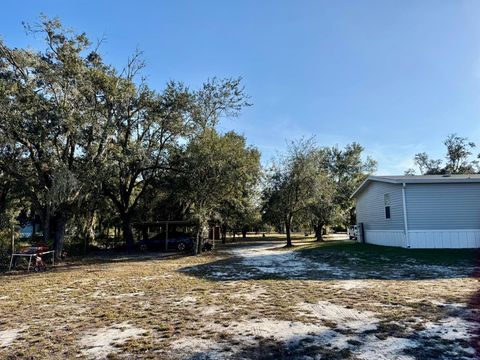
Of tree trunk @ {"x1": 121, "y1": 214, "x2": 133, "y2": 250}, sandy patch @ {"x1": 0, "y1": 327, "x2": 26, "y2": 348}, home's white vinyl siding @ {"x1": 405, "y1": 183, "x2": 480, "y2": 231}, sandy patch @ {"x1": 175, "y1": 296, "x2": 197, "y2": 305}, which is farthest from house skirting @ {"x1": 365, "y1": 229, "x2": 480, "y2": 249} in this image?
tree trunk @ {"x1": 121, "y1": 214, "x2": 133, "y2": 250}

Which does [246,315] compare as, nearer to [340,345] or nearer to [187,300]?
[187,300]

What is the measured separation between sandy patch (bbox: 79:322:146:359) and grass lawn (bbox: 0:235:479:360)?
14 millimetres

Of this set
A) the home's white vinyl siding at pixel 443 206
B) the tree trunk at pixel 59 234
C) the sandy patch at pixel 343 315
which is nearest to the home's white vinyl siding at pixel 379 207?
the home's white vinyl siding at pixel 443 206

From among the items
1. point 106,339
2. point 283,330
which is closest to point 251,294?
point 283,330

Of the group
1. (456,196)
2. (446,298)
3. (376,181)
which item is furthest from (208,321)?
(376,181)

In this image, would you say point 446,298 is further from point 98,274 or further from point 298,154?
point 298,154

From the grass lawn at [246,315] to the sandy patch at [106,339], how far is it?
14mm

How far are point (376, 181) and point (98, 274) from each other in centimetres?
1394

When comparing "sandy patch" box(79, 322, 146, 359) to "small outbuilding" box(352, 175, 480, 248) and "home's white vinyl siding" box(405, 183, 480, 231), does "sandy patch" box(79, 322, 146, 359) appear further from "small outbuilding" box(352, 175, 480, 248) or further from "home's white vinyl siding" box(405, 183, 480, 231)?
"home's white vinyl siding" box(405, 183, 480, 231)

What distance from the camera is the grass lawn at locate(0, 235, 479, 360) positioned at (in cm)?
439

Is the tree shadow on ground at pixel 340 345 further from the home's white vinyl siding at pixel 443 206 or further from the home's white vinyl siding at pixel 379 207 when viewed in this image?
the home's white vinyl siding at pixel 379 207

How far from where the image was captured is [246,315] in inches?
234

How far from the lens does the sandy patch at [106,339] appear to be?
4387 mm

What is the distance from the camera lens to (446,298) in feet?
22.4
